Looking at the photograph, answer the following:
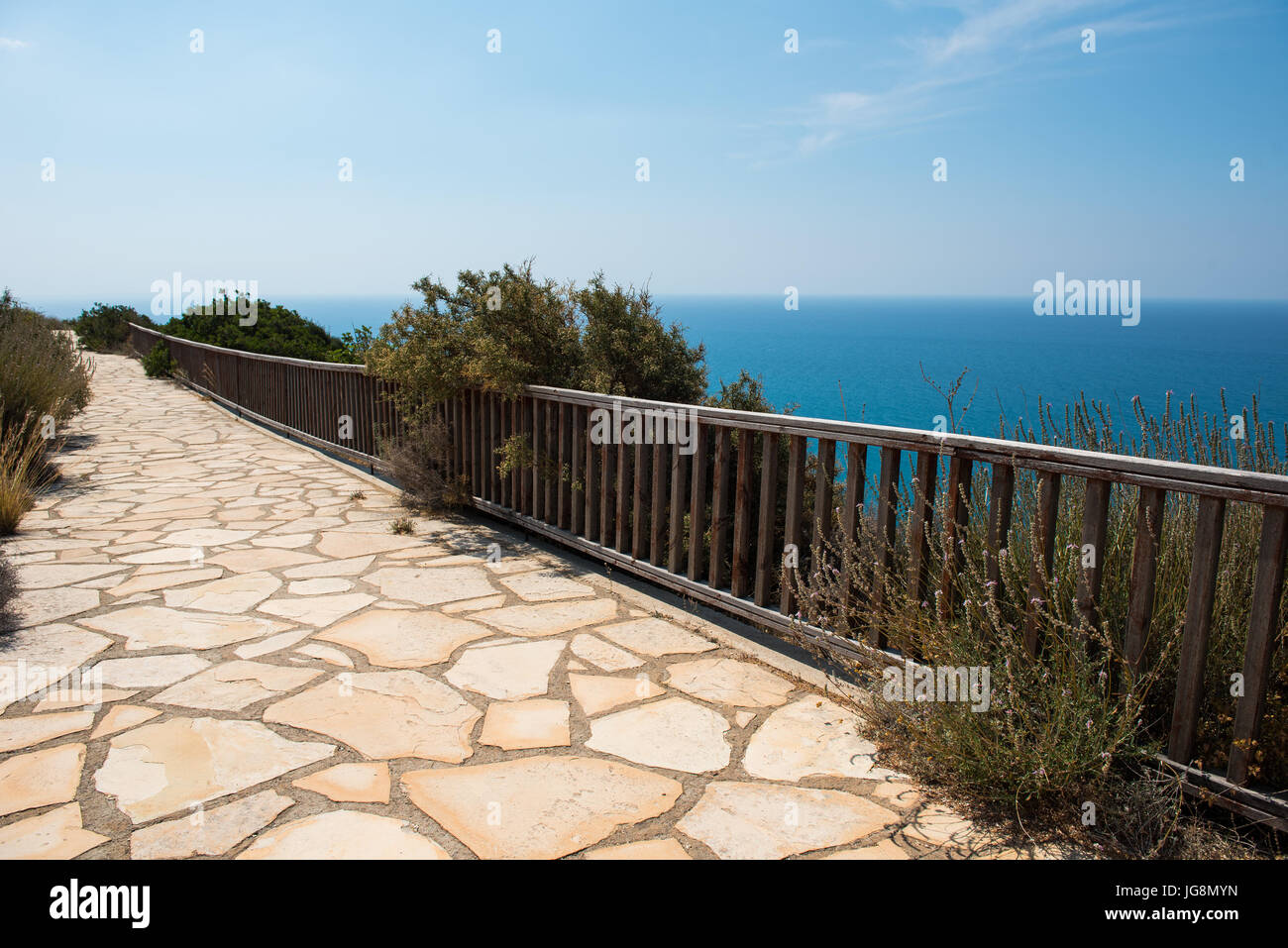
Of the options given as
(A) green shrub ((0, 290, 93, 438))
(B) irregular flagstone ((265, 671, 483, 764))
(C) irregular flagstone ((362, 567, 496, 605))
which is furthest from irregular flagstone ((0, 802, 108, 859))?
(A) green shrub ((0, 290, 93, 438))

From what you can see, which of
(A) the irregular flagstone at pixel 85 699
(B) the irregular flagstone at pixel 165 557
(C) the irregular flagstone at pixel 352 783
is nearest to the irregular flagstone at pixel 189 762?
(C) the irregular flagstone at pixel 352 783

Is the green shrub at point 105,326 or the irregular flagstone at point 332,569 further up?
the green shrub at point 105,326

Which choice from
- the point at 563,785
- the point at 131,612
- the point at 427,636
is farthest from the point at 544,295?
the point at 563,785

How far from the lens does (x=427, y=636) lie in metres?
4.20

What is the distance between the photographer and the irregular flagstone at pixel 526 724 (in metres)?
3.14

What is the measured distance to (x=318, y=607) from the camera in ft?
15.1

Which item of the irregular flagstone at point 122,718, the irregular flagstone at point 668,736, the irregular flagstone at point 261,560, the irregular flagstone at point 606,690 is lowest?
the irregular flagstone at point 668,736

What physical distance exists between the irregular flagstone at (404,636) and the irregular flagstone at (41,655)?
3.51 feet

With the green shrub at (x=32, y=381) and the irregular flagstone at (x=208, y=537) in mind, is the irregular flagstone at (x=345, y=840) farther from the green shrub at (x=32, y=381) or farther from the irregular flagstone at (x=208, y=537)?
the green shrub at (x=32, y=381)

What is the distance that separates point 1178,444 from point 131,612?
5.21 m

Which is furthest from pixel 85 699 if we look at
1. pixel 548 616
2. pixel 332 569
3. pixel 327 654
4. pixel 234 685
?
pixel 548 616

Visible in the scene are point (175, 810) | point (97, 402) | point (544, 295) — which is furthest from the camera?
point (97, 402)

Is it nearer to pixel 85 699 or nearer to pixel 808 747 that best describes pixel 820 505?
pixel 808 747
